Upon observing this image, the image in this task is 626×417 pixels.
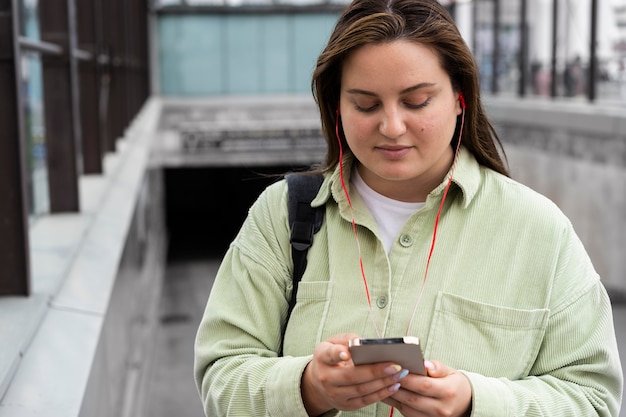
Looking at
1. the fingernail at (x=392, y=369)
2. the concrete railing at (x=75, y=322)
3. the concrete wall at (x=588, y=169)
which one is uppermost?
the fingernail at (x=392, y=369)

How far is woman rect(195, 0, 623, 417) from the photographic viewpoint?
2.12 meters

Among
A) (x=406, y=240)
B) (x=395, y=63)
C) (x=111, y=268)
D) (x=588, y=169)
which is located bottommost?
(x=588, y=169)

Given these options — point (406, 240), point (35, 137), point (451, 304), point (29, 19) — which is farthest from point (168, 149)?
point (451, 304)

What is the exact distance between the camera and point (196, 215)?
34875 millimetres

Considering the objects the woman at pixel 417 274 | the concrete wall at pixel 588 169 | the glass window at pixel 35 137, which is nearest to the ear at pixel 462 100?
the woman at pixel 417 274

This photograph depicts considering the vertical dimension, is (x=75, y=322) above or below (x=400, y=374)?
below

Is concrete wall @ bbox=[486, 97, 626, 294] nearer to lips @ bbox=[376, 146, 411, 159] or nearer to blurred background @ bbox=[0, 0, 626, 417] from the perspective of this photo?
blurred background @ bbox=[0, 0, 626, 417]

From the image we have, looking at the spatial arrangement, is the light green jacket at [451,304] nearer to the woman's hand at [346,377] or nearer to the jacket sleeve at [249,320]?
the jacket sleeve at [249,320]

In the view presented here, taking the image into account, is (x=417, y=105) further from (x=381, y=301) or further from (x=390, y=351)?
(x=390, y=351)

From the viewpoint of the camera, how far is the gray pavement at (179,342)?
994 centimetres

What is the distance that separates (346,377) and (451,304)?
33cm

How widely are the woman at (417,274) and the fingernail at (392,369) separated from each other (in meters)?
0.15

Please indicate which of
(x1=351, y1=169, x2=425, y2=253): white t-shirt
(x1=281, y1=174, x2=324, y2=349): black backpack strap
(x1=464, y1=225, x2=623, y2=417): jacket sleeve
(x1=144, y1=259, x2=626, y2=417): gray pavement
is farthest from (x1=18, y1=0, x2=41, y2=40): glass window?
(x1=464, y1=225, x2=623, y2=417): jacket sleeve

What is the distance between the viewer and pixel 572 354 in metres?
2.12
